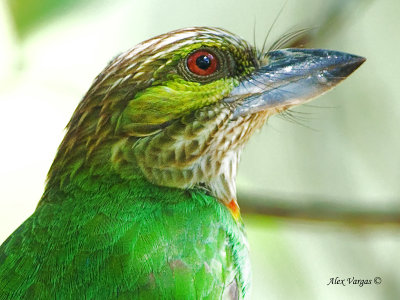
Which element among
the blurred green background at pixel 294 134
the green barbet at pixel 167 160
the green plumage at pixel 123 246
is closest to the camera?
the green plumage at pixel 123 246

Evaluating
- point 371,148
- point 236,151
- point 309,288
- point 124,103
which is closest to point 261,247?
point 309,288

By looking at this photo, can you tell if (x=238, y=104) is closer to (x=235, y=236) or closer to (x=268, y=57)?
(x=268, y=57)

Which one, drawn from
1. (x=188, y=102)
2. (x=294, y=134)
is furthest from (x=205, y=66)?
(x=294, y=134)

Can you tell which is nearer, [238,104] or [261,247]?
[238,104]

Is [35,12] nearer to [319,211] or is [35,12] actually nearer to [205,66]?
[205,66]

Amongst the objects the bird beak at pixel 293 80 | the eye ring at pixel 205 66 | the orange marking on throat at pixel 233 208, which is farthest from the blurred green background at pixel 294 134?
the eye ring at pixel 205 66

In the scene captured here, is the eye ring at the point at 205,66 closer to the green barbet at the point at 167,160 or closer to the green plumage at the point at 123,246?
the green barbet at the point at 167,160

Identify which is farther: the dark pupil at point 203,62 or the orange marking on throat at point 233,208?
the orange marking on throat at point 233,208
